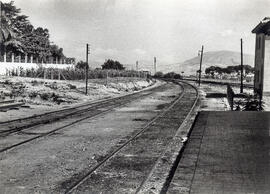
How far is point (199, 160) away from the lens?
871cm

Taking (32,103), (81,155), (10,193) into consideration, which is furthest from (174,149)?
(32,103)

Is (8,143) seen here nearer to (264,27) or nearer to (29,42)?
(264,27)

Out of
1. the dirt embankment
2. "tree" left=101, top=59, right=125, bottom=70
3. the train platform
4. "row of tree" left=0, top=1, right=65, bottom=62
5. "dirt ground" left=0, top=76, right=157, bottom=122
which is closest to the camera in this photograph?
the train platform

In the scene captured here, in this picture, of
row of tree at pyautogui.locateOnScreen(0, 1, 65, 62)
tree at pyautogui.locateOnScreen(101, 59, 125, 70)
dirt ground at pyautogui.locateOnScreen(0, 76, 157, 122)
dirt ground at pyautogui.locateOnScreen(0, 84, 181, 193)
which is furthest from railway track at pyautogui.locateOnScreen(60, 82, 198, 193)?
tree at pyautogui.locateOnScreen(101, 59, 125, 70)

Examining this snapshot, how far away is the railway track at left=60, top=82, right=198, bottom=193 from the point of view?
25.4ft

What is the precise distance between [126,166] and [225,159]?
234 centimetres

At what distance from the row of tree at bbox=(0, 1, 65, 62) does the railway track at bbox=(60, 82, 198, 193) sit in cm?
Answer: 4037

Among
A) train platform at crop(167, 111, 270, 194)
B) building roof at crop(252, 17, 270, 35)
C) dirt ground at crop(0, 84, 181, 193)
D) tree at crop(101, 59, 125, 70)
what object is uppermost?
building roof at crop(252, 17, 270, 35)

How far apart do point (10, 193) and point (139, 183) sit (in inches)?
98.5

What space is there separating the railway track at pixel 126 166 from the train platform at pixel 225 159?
0.96 metres

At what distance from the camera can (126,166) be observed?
948 cm

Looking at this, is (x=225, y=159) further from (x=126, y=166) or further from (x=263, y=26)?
(x=263, y=26)

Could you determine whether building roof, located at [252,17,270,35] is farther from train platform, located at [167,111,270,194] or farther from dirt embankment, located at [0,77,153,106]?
train platform, located at [167,111,270,194]

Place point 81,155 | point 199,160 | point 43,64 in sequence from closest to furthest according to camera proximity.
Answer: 1. point 199,160
2. point 81,155
3. point 43,64
